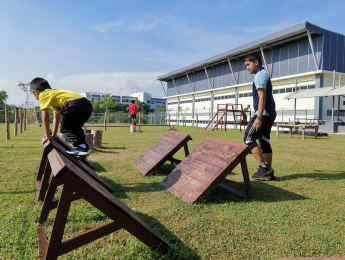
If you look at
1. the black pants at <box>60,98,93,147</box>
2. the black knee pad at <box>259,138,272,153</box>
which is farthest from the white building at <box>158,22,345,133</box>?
the black pants at <box>60,98,93,147</box>

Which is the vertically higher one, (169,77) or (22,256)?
(169,77)

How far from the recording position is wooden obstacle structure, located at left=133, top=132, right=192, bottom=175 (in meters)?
4.68

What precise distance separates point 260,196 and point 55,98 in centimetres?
310

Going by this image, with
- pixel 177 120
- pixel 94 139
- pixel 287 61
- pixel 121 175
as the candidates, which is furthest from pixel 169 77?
pixel 121 175

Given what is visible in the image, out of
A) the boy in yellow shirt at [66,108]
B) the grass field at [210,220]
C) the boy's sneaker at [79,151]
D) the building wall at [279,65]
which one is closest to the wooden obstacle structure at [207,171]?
the grass field at [210,220]

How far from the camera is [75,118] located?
372 centimetres

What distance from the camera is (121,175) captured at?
470cm

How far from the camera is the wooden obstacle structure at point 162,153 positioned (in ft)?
15.4

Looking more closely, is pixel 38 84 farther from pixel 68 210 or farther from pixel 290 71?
pixel 290 71

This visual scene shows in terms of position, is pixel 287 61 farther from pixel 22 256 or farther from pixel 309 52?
pixel 22 256

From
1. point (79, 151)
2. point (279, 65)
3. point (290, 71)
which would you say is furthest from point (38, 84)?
point (279, 65)

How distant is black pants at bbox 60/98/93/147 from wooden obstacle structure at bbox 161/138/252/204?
1.47 meters

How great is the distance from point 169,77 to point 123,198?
49.5 meters

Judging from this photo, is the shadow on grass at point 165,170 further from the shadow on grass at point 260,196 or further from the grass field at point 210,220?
the shadow on grass at point 260,196
